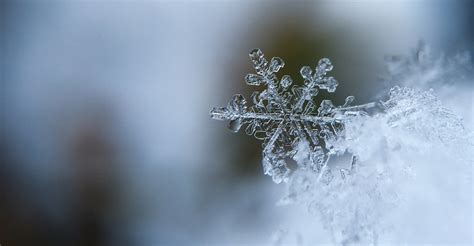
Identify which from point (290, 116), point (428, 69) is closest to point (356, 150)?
point (290, 116)

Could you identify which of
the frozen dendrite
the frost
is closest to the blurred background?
the frost

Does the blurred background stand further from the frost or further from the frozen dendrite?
the frozen dendrite

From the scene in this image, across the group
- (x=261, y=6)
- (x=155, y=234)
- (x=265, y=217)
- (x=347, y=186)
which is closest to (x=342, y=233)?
(x=347, y=186)

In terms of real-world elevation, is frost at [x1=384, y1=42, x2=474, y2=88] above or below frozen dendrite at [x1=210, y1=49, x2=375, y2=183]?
above

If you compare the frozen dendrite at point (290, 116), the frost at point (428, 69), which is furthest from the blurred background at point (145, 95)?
the frozen dendrite at point (290, 116)

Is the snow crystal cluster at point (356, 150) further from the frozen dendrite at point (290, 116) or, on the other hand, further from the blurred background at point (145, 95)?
the blurred background at point (145, 95)

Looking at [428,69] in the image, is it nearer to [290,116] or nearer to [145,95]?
[290,116]
